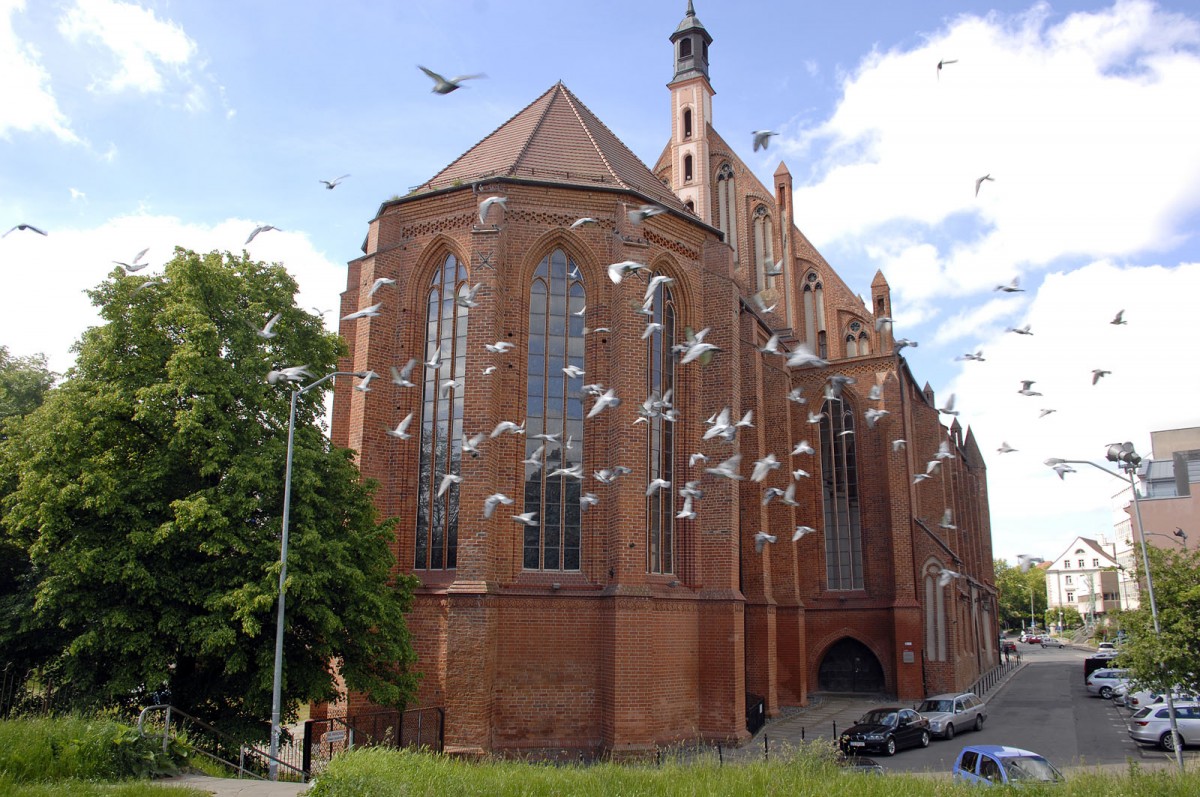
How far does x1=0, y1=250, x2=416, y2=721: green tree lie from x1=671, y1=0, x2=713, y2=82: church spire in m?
25.4

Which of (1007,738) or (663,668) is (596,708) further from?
(1007,738)

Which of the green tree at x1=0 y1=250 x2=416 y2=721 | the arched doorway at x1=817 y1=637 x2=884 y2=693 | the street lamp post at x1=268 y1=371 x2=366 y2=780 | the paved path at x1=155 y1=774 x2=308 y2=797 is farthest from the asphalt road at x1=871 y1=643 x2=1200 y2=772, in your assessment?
the green tree at x1=0 y1=250 x2=416 y2=721

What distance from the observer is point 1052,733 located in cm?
2461

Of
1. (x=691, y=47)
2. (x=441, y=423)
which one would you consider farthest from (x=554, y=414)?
(x=691, y=47)

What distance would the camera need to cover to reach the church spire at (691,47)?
36.9 m

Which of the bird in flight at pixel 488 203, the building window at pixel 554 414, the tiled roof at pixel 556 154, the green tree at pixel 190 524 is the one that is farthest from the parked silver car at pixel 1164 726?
the bird in flight at pixel 488 203

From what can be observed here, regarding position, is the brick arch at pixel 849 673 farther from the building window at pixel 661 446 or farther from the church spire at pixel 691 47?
the church spire at pixel 691 47

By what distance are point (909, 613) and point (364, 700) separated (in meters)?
21.4

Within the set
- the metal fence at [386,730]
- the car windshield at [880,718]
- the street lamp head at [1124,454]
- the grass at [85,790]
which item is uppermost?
the street lamp head at [1124,454]

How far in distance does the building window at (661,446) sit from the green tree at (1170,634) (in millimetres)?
11022

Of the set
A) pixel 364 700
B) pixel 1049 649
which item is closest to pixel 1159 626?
pixel 364 700

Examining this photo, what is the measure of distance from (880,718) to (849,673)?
11505mm

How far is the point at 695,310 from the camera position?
24031 mm

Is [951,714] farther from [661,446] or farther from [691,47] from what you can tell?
[691,47]
